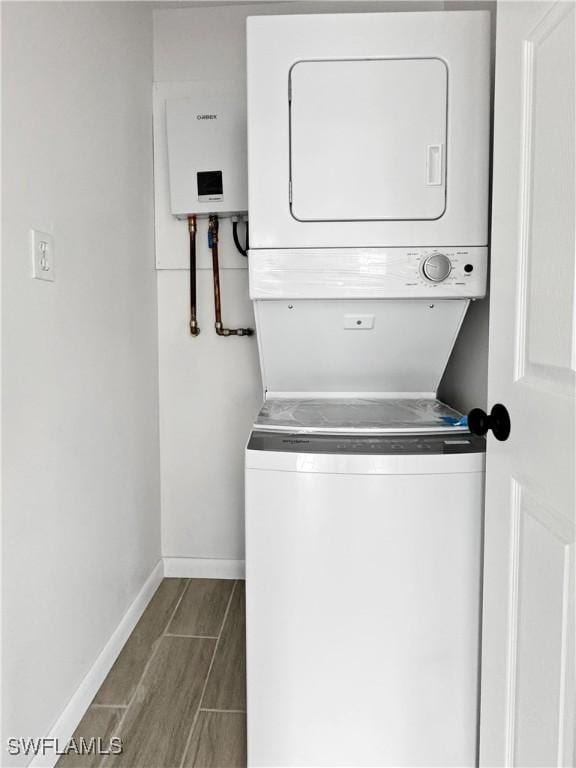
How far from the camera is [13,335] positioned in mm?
1175

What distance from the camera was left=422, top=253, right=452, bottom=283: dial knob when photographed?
145 cm

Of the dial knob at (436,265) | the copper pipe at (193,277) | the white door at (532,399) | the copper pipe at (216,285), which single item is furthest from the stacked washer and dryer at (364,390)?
the copper pipe at (193,277)

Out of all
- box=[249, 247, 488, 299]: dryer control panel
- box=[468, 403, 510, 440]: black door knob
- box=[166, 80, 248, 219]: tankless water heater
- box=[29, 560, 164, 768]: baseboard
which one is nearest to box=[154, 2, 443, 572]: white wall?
box=[166, 80, 248, 219]: tankless water heater

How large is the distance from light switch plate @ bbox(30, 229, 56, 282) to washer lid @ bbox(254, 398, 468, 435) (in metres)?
0.66

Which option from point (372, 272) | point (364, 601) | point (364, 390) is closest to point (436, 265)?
point (372, 272)

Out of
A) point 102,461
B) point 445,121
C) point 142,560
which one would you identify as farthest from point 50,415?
point 445,121

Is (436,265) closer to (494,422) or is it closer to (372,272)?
(372,272)

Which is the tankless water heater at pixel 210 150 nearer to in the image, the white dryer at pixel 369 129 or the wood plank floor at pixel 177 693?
the white dryer at pixel 369 129

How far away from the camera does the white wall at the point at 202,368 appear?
7.08ft

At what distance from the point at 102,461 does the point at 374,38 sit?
1478mm

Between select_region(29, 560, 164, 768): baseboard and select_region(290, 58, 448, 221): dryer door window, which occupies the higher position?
select_region(290, 58, 448, 221): dryer door window

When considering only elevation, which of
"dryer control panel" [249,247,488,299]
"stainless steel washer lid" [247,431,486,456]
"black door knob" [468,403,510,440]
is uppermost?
"dryer control panel" [249,247,488,299]

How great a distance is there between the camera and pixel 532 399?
0.88 m

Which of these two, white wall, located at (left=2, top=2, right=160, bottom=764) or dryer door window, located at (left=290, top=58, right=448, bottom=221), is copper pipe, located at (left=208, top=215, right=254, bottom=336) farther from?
dryer door window, located at (left=290, top=58, right=448, bottom=221)
